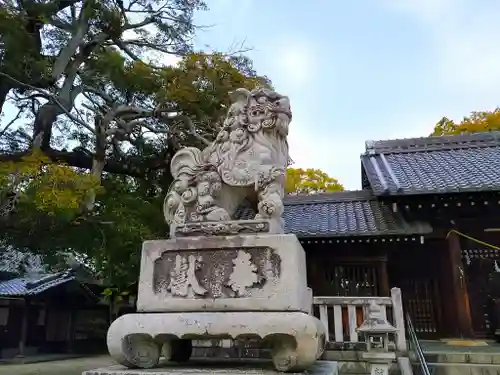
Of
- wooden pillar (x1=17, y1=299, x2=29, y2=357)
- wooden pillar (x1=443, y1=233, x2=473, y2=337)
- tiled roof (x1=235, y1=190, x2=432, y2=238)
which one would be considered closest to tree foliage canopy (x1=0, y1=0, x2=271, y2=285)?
tiled roof (x1=235, y1=190, x2=432, y2=238)

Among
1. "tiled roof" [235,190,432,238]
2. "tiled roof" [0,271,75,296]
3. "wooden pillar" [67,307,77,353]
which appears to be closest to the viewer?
"tiled roof" [235,190,432,238]

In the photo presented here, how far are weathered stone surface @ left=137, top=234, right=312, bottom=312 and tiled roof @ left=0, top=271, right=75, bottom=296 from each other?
53.2 feet

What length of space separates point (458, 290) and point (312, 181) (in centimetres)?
1688

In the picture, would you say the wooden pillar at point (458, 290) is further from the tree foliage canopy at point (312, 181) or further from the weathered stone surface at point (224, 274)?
the tree foliage canopy at point (312, 181)

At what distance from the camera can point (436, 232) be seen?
10352mm

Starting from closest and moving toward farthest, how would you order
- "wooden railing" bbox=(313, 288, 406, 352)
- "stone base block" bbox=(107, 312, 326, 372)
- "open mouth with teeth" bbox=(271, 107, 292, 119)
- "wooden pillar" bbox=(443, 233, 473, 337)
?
1. "stone base block" bbox=(107, 312, 326, 372)
2. "open mouth with teeth" bbox=(271, 107, 292, 119)
3. "wooden railing" bbox=(313, 288, 406, 352)
4. "wooden pillar" bbox=(443, 233, 473, 337)

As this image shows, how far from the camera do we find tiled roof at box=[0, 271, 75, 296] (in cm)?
1705

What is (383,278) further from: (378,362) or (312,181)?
(312,181)

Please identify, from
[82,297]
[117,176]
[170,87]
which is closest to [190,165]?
[170,87]

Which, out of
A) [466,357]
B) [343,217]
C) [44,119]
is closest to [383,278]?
[343,217]

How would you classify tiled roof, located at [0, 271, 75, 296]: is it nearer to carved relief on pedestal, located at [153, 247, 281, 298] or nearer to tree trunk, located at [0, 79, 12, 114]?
tree trunk, located at [0, 79, 12, 114]

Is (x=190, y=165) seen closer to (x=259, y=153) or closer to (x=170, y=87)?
(x=259, y=153)

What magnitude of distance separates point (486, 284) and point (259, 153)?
31.0 feet

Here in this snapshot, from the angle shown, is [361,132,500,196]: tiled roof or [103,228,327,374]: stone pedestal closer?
[103,228,327,374]: stone pedestal
